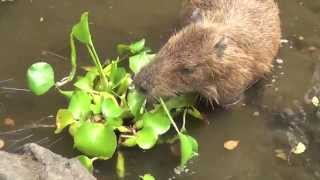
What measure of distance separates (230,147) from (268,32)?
0.94 metres

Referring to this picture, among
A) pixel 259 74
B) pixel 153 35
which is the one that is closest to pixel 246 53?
pixel 259 74

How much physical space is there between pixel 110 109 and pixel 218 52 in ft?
2.65

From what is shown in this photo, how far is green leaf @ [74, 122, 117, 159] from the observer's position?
425 cm

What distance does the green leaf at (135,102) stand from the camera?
450 cm

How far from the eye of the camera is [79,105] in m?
4.51

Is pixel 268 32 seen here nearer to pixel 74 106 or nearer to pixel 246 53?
pixel 246 53

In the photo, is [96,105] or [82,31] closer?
[82,31]

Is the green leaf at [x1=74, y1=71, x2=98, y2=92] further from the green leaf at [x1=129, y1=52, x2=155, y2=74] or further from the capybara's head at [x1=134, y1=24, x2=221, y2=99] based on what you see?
the capybara's head at [x1=134, y1=24, x2=221, y2=99]

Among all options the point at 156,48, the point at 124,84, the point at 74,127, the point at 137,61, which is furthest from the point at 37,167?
the point at 156,48

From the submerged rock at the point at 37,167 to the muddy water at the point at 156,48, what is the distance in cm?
68

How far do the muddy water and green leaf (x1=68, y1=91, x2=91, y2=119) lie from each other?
8.6 inches

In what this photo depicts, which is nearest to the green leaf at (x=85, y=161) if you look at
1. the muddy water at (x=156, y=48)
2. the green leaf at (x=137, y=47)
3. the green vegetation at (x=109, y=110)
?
the green vegetation at (x=109, y=110)

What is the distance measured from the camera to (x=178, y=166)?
4.54 metres

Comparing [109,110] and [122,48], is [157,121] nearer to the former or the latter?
[109,110]
